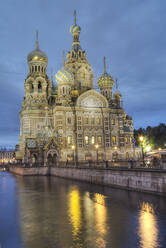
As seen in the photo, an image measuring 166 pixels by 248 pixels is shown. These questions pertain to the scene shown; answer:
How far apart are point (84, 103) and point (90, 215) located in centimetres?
4275

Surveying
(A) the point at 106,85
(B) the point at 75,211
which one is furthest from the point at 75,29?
(B) the point at 75,211

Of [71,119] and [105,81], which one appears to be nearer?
[71,119]

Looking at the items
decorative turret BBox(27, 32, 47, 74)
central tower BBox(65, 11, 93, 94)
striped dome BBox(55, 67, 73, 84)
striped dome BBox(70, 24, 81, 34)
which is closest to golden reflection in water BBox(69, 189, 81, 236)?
striped dome BBox(55, 67, 73, 84)

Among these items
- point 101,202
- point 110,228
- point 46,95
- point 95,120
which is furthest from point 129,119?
point 110,228

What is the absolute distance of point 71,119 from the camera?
54.2 meters

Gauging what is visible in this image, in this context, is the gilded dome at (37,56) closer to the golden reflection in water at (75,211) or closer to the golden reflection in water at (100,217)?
the golden reflection in water at (75,211)

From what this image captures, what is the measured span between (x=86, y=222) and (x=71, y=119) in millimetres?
41625

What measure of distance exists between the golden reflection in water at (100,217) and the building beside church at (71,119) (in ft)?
95.2

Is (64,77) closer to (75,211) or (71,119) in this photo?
(71,119)

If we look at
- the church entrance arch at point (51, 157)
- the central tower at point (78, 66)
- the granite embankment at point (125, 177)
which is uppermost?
the central tower at point (78, 66)

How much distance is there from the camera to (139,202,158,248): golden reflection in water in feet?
32.5

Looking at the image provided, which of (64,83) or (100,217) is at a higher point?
(64,83)

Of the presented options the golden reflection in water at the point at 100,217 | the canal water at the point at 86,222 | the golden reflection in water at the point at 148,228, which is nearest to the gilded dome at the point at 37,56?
the canal water at the point at 86,222

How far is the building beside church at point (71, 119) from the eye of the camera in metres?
51.3
